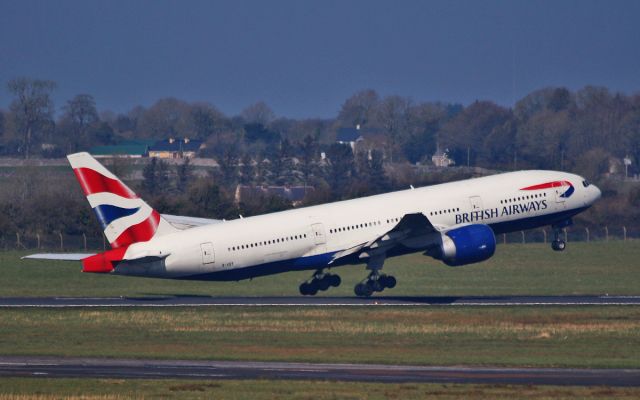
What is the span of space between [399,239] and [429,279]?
13.3 m

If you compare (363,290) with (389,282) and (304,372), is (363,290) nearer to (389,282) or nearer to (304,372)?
(389,282)

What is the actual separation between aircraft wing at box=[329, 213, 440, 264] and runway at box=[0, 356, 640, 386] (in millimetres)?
19391

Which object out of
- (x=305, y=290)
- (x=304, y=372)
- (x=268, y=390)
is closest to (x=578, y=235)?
(x=305, y=290)

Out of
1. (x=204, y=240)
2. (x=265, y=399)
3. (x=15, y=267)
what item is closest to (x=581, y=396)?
(x=265, y=399)

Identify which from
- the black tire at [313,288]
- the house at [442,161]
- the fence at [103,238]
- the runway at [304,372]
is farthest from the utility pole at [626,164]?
the runway at [304,372]

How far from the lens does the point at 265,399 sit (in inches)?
1391

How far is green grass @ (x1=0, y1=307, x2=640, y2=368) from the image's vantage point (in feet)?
145

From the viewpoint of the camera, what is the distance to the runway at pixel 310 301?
5881 centimetres

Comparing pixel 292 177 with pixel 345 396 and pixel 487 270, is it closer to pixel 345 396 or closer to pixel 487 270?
pixel 487 270

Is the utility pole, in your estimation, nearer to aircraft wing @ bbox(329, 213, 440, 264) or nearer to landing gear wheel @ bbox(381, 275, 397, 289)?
landing gear wheel @ bbox(381, 275, 397, 289)

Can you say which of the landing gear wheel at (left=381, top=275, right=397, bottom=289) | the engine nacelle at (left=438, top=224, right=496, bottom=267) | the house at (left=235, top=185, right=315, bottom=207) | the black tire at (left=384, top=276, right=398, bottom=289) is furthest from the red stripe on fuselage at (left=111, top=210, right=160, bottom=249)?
the house at (left=235, top=185, right=315, bottom=207)

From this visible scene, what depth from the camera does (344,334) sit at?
49.4m

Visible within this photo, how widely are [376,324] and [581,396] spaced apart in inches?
673

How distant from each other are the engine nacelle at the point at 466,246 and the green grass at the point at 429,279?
5330 millimetres
